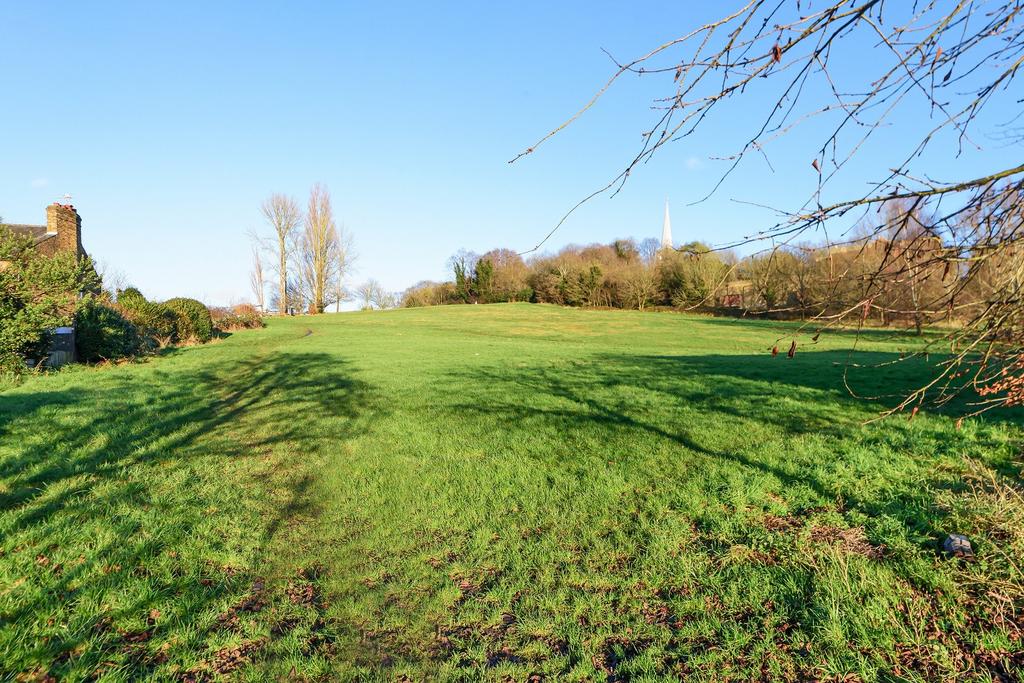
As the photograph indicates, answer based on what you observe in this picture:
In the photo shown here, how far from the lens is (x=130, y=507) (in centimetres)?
531

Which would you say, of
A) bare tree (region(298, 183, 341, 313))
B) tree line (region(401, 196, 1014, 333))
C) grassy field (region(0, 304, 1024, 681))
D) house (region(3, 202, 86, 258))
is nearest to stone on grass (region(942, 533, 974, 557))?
grassy field (region(0, 304, 1024, 681))

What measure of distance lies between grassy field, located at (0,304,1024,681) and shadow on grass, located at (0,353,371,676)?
0.03m

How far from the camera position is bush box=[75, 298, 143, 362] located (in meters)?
14.4

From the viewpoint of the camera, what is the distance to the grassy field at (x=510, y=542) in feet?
10.8

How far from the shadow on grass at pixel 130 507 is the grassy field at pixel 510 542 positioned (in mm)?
28

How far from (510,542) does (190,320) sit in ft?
72.8

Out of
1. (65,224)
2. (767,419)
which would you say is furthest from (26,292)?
(767,419)

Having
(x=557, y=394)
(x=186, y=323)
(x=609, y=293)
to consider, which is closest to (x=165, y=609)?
(x=557, y=394)

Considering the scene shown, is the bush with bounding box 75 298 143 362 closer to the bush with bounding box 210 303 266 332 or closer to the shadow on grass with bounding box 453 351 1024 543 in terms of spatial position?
the shadow on grass with bounding box 453 351 1024 543

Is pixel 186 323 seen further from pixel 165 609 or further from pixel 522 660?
pixel 522 660

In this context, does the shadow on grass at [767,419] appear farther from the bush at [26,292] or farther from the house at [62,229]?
the house at [62,229]

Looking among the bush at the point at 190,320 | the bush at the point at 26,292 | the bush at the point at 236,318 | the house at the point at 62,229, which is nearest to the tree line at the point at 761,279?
the bush at the point at 26,292

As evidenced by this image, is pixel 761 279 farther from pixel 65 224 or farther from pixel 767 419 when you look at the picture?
pixel 65 224

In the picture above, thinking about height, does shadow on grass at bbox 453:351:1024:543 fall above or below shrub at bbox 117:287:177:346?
below
